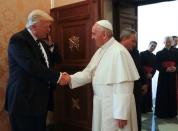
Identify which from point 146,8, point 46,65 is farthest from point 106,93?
point 146,8

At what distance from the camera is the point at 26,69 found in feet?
7.41

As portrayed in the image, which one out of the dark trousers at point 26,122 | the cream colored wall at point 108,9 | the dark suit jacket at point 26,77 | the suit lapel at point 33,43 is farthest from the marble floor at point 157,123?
the suit lapel at point 33,43

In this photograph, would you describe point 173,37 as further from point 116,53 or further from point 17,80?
point 17,80

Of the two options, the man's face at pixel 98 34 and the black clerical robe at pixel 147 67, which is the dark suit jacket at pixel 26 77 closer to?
the man's face at pixel 98 34

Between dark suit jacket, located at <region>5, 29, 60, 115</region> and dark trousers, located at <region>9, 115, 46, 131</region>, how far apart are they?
2.9 inches

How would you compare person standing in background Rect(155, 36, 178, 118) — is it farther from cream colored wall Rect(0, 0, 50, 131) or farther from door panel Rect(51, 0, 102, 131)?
cream colored wall Rect(0, 0, 50, 131)

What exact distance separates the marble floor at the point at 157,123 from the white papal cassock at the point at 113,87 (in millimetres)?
1551

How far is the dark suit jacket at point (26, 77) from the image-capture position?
227 cm

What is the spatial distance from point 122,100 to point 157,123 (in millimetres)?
2053

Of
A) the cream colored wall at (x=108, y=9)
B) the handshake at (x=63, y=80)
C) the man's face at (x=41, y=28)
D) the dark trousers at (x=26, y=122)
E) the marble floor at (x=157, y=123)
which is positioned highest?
the cream colored wall at (x=108, y=9)

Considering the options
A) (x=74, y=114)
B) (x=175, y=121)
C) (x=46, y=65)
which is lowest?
(x=175, y=121)

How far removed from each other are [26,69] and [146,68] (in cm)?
241

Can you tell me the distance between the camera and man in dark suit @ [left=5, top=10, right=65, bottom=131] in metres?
2.28

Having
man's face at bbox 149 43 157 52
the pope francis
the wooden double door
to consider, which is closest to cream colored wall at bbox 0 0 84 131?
the wooden double door
